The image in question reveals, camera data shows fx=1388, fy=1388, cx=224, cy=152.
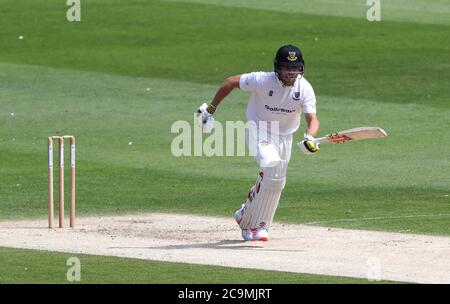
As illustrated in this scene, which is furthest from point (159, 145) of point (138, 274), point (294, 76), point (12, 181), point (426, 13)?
point (426, 13)

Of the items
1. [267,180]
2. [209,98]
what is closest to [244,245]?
[267,180]

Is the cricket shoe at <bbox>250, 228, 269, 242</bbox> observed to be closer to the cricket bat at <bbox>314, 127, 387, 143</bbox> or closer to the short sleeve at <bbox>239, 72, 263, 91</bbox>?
the cricket bat at <bbox>314, 127, 387, 143</bbox>

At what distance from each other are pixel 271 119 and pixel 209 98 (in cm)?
1159

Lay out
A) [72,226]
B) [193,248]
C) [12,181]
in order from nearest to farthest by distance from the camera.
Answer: [193,248]
[72,226]
[12,181]

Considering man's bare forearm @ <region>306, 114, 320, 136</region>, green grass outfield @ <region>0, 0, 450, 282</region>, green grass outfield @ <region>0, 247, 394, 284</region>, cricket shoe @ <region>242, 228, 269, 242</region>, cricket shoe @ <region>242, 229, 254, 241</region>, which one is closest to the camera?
green grass outfield @ <region>0, 247, 394, 284</region>

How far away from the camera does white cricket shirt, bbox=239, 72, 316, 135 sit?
14.9m

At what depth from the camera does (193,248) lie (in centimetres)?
1459

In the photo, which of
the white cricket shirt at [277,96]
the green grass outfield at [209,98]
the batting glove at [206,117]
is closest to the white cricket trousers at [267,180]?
the white cricket shirt at [277,96]

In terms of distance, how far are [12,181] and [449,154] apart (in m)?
6.87

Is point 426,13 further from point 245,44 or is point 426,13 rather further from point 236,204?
point 236,204

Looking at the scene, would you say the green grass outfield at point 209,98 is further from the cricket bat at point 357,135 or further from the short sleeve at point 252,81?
the short sleeve at point 252,81

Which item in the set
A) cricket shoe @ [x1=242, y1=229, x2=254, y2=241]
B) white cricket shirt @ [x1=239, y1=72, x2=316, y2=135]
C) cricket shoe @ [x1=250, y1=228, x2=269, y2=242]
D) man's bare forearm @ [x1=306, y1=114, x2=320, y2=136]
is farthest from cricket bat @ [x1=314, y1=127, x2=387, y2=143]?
cricket shoe @ [x1=242, y1=229, x2=254, y2=241]

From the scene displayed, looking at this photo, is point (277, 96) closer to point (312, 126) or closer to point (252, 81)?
point (252, 81)

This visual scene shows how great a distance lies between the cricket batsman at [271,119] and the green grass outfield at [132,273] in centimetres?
193
